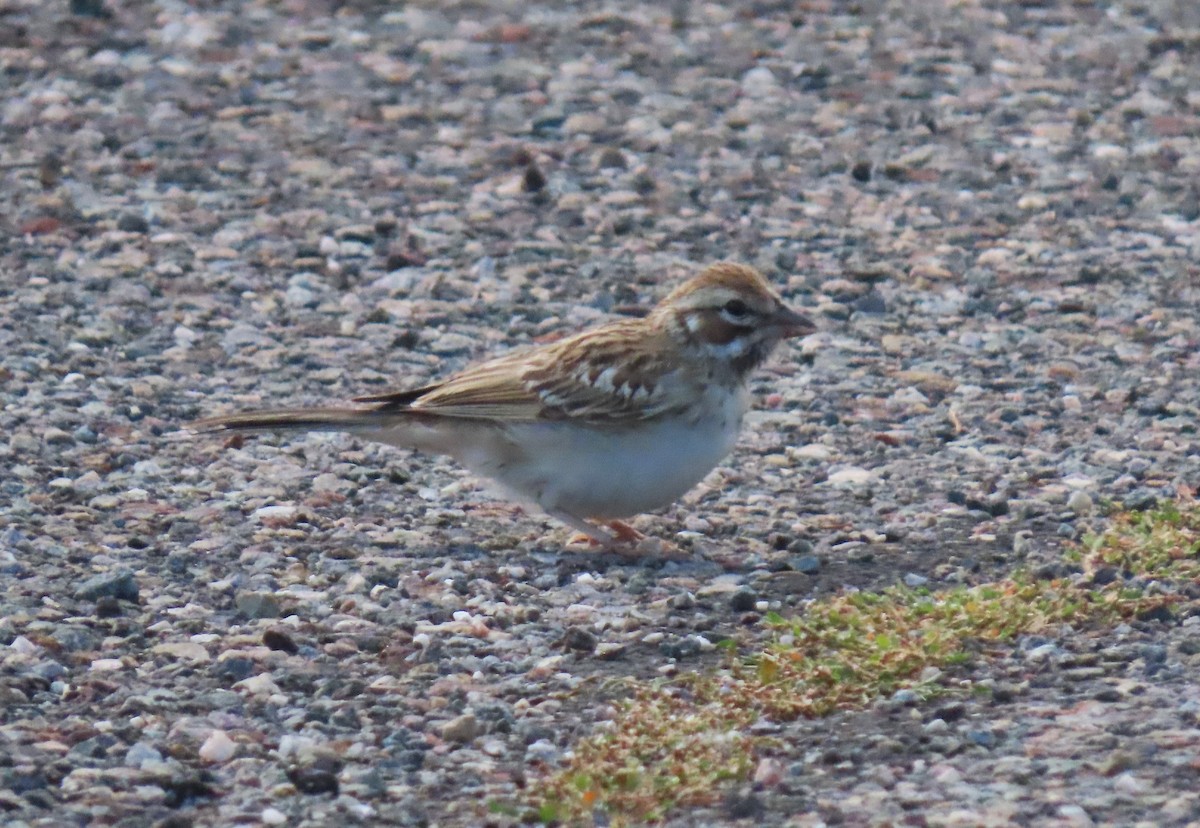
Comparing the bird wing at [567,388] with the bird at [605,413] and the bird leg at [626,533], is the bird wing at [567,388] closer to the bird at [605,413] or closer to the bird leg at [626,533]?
the bird at [605,413]

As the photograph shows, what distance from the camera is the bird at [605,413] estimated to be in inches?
315

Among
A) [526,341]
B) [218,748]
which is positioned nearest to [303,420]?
[218,748]

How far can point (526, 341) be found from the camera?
10508mm

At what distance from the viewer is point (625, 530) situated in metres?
8.23

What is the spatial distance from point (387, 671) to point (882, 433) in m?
3.24

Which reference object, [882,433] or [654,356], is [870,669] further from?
[882,433]

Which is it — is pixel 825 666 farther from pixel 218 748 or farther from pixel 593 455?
pixel 218 748

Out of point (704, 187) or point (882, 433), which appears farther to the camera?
point (704, 187)

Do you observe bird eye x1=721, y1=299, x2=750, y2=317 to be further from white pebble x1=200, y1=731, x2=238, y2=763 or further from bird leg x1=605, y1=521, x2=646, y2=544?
white pebble x1=200, y1=731, x2=238, y2=763

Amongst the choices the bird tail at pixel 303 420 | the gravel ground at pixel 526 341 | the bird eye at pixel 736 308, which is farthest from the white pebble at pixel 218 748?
the bird eye at pixel 736 308

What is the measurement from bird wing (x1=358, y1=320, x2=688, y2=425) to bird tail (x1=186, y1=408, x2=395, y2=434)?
0.28ft

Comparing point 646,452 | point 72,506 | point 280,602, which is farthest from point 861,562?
point 72,506

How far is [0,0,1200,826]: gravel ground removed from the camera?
20.6ft

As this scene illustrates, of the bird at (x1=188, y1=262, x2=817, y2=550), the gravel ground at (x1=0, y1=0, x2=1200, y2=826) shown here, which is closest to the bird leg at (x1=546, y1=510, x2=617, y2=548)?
the bird at (x1=188, y1=262, x2=817, y2=550)
